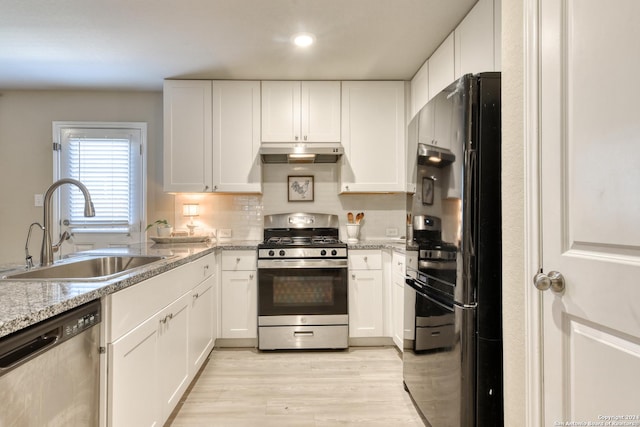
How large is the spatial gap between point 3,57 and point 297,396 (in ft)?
11.4

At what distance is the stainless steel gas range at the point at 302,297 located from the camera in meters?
2.90

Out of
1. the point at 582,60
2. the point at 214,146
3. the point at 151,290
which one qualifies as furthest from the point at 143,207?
the point at 582,60

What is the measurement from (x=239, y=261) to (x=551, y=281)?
243cm

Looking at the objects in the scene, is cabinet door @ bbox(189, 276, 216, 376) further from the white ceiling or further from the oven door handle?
the white ceiling

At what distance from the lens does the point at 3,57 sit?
9.23 ft

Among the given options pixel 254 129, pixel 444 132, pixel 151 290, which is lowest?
pixel 151 290

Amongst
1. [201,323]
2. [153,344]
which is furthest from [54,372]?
[201,323]

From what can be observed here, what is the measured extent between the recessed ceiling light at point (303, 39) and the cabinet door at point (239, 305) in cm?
187

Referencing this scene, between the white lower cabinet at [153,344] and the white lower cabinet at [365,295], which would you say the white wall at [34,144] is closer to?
the white lower cabinet at [153,344]

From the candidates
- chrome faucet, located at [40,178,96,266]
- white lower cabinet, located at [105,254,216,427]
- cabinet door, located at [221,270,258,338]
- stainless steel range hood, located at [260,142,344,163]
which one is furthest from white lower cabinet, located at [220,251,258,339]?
chrome faucet, located at [40,178,96,266]

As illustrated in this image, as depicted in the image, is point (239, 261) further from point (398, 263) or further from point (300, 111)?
point (300, 111)

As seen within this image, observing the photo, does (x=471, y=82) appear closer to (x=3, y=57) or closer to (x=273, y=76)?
(x=273, y=76)

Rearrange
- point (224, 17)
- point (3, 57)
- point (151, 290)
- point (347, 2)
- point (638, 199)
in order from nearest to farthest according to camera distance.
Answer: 1. point (638, 199)
2. point (151, 290)
3. point (347, 2)
4. point (224, 17)
5. point (3, 57)

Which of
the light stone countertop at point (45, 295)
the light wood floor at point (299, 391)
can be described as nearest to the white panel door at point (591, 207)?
the light wood floor at point (299, 391)
